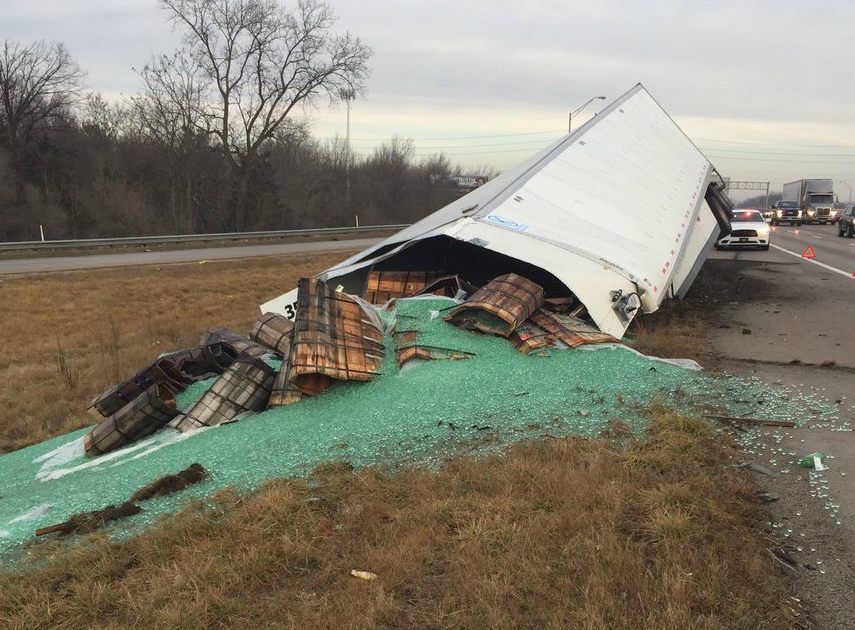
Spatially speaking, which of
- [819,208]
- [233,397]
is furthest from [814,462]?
[819,208]

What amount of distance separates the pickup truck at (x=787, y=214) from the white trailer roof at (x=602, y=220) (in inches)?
1445

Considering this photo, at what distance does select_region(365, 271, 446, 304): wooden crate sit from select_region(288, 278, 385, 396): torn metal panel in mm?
2329

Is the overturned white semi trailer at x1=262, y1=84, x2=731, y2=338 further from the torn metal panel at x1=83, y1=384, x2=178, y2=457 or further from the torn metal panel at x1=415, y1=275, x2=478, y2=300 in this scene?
the torn metal panel at x1=83, y1=384, x2=178, y2=457

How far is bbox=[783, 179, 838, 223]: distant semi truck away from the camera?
1845 inches

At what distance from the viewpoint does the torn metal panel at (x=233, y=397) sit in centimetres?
554

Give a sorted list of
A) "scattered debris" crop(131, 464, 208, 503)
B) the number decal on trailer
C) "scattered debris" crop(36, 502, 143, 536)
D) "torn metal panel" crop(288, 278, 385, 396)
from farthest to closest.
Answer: the number decal on trailer → "torn metal panel" crop(288, 278, 385, 396) → "scattered debris" crop(131, 464, 208, 503) → "scattered debris" crop(36, 502, 143, 536)

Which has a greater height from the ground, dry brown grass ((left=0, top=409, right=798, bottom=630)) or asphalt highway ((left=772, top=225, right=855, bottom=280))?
asphalt highway ((left=772, top=225, right=855, bottom=280))

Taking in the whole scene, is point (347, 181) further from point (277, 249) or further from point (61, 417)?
point (61, 417)

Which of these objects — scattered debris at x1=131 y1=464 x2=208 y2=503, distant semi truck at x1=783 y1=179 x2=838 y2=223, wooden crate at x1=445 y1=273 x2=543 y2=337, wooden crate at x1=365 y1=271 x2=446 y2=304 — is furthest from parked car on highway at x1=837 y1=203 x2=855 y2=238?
scattered debris at x1=131 y1=464 x2=208 y2=503

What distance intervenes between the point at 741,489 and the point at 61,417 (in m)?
8.12

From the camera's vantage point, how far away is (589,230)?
8.76 m

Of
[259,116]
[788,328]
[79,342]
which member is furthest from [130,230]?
[788,328]

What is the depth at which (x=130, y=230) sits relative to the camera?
33.7m

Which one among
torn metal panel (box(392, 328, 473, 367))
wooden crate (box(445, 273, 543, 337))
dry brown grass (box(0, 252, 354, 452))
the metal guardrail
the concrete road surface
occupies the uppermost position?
the metal guardrail
